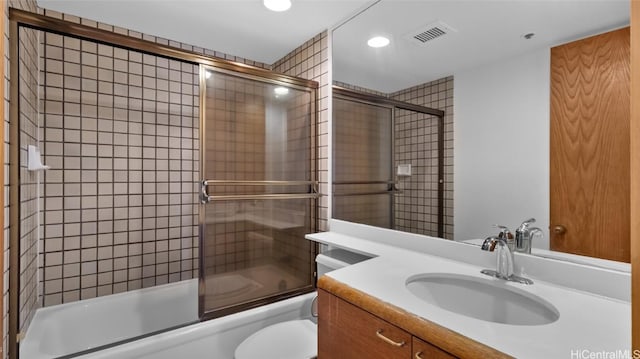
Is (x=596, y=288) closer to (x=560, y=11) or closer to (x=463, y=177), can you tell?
(x=463, y=177)

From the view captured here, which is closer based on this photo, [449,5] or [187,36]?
[449,5]

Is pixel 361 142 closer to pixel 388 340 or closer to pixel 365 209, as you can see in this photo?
pixel 365 209

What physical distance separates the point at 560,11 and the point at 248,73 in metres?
1.51

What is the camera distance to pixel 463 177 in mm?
1352

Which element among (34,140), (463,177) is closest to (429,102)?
(463,177)

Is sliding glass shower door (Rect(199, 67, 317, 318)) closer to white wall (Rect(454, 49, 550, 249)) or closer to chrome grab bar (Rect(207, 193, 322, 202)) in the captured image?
chrome grab bar (Rect(207, 193, 322, 202))

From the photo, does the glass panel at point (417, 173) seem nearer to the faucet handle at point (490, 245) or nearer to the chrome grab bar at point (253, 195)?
the faucet handle at point (490, 245)

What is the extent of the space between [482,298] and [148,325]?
7.08 feet

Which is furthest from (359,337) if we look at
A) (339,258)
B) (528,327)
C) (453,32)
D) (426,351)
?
(453,32)

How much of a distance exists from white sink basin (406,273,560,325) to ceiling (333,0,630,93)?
88cm

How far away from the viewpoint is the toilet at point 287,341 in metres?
1.43

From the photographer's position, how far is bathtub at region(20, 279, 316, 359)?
1.50 m

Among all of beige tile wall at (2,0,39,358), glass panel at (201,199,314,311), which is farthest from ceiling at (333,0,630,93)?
beige tile wall at (2,0,39,358)

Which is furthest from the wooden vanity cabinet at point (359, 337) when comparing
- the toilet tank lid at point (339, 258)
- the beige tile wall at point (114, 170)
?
the beige tile wall at point (114, 170)
